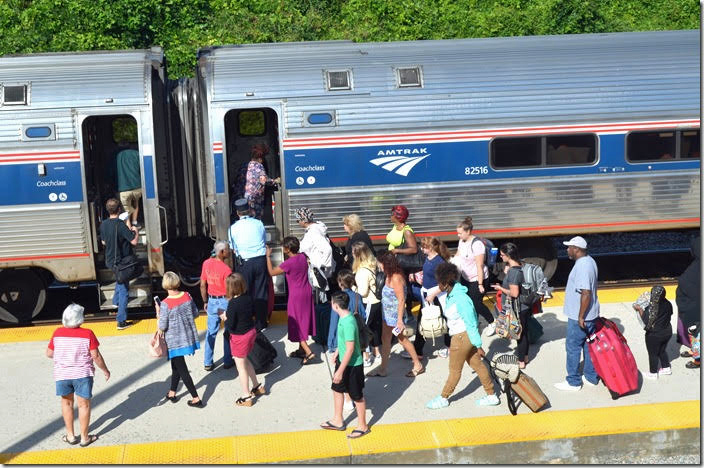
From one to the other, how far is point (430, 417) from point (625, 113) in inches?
228

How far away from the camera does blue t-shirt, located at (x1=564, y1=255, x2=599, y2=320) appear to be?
30.6 ft

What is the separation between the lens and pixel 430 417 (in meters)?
9.21

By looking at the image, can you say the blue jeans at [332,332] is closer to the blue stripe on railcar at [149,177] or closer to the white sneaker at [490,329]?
the white sneaker at [490,329]

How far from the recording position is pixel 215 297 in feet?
34.3

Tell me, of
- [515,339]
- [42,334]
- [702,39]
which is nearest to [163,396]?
[42,334]

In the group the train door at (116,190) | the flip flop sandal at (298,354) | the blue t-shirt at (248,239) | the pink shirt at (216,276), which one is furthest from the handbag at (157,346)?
the train door at (116,190)

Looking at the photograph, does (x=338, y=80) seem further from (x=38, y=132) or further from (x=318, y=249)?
(x=38, y=132)

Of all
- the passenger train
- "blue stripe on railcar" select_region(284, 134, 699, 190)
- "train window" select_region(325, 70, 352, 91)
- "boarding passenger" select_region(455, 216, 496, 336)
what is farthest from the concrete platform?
"train window" select_region(325, 70, 352, 91)

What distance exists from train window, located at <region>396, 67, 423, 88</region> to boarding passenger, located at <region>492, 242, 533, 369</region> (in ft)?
10.9

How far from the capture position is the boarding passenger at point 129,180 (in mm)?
12781

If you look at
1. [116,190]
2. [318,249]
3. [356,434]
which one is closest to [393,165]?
[318,249]

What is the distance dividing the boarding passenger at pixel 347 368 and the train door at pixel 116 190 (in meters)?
4.39

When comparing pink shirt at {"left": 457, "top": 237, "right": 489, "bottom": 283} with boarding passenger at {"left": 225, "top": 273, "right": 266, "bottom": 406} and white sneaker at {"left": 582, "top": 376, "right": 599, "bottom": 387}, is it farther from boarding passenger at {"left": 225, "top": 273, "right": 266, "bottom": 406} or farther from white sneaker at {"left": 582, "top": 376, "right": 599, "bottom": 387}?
boarding passenger at {"left": 225, "top": 273, "right": 266, "bottom": 406}

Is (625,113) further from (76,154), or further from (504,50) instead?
(76,154)
